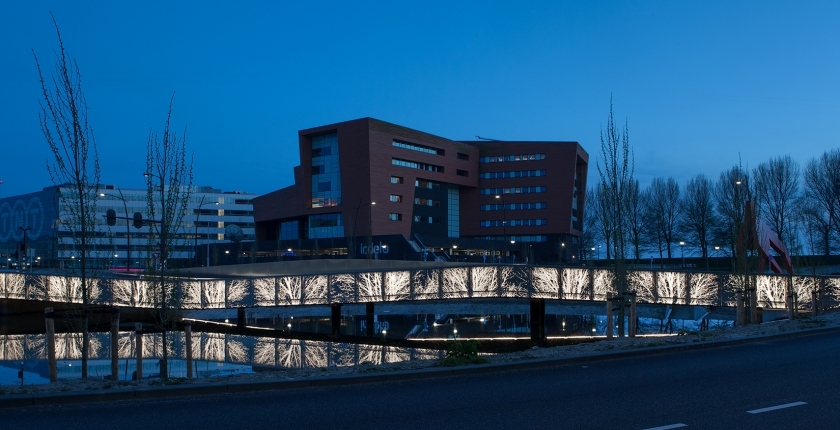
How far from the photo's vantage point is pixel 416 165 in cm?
8806

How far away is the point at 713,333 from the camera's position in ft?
59.5

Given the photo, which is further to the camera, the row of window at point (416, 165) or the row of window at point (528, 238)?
the row of window at point (528, 238)

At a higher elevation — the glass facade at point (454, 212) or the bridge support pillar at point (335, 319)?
the glass facade at point (454, 212)

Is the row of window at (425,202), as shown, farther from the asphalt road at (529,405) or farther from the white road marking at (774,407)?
the white road marking at (774,407)

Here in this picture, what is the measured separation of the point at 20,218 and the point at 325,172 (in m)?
69.2

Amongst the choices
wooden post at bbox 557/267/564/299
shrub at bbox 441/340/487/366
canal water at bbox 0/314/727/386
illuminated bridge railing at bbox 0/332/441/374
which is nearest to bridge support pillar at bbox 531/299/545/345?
canal water at bbox 0/314/727/386

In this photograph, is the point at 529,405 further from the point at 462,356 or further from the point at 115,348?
the point at 115,348

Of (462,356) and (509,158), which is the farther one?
(509,158)

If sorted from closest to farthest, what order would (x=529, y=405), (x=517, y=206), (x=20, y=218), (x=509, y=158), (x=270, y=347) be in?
(x=529, y=405)
(x=270, y=347)
(x=517, y=206)
(x=509, y=158)
(x=20, y=218)

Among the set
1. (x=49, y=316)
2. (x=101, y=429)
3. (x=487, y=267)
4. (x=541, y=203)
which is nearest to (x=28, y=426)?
(x=101, y=429)

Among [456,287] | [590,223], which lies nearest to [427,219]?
[590,223]

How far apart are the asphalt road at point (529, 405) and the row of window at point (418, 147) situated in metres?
73.5

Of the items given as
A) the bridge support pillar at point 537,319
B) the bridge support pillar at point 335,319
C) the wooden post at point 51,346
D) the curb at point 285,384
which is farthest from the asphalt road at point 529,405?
the bridge support pillar at point 335,319

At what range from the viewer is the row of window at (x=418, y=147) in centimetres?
8521
